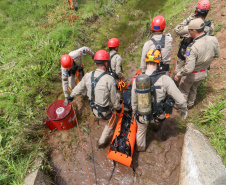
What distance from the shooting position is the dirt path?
344 cm

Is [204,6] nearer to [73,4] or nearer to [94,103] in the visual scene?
[94,103]

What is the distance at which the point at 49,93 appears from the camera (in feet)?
17.9

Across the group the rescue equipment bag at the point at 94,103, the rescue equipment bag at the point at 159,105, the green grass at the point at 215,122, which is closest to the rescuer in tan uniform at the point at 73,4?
the rescue equipment bag at the point at 94,103

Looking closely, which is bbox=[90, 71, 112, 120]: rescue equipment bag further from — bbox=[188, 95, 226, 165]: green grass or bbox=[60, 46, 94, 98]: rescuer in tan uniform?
bbox=[188, 95, 226, 165]: green grass

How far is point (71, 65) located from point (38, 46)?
362cm

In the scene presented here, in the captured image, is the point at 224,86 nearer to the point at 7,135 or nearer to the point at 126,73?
the point at 126,73

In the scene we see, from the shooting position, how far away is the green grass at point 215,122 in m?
3.02

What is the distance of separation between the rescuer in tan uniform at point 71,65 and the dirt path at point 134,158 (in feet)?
4.69

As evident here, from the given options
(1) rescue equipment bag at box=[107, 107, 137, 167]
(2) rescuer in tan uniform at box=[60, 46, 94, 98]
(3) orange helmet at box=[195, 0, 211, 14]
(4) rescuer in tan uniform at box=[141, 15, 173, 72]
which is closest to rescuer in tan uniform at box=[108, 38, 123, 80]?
(2) rescuer in tan uniform at box=[60, 46, 94, 98]

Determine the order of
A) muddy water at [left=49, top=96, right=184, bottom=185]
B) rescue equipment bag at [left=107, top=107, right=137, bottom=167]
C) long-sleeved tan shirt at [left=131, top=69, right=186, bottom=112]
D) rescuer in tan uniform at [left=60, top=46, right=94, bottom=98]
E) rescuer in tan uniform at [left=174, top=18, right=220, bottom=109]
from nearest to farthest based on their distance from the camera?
long-sleeved tan shirt at [left=131, top=69, right=186, bottom=112] < rescuer in tan uniform at [left=174, top=18, right=220, bottom=109] < rescue equipment bag at [left=107, top=107, right=137, bottom=167] < muddy water at [left=49, top=96, right=184, bottom=185] < rescuer in tan uniform at [left=60, top=46, right=94, bottom=98]

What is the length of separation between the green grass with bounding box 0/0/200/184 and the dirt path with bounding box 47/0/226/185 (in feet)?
2.38

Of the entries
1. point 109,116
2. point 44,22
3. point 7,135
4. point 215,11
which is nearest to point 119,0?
point 44,22

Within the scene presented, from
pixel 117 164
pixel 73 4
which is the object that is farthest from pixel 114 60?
pixel 73 4

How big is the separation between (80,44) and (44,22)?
3.00 meters
